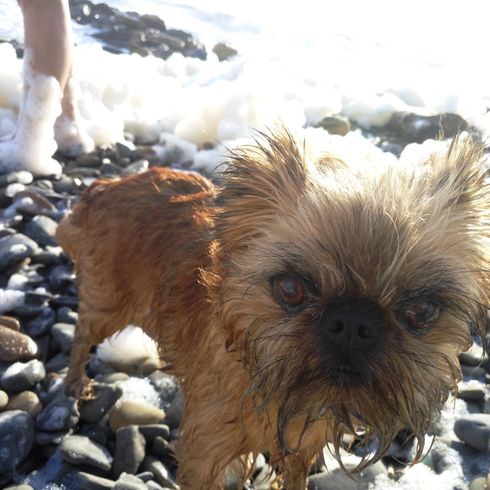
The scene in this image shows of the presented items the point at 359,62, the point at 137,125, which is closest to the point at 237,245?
the point at 137,125

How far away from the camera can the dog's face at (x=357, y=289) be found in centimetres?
212

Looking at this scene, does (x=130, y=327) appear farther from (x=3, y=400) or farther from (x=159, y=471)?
(x=159, y=471)

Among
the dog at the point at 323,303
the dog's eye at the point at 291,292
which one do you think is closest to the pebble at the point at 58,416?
the dog at the point at 323,303

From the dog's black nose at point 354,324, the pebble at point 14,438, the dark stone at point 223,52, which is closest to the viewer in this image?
the dog's black nose at point 354,324

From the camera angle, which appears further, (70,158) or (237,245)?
(70,158)

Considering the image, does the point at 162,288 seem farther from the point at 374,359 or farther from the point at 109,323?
the point at 374,359

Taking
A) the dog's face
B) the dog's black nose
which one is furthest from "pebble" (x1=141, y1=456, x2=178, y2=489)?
the dog's black nose

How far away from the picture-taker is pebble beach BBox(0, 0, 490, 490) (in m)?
3.33

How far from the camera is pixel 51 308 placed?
445 cm

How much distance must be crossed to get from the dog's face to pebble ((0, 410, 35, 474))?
5.11 ft

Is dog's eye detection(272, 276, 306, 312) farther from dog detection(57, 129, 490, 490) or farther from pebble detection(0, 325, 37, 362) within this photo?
pebble detection(0, 325, 37, 362)

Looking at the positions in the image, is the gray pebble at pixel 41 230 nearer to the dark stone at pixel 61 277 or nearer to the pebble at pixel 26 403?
the dark stone at pixel 61 277

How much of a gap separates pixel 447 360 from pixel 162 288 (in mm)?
1734

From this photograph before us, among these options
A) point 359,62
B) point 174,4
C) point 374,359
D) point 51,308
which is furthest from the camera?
point 359,62
